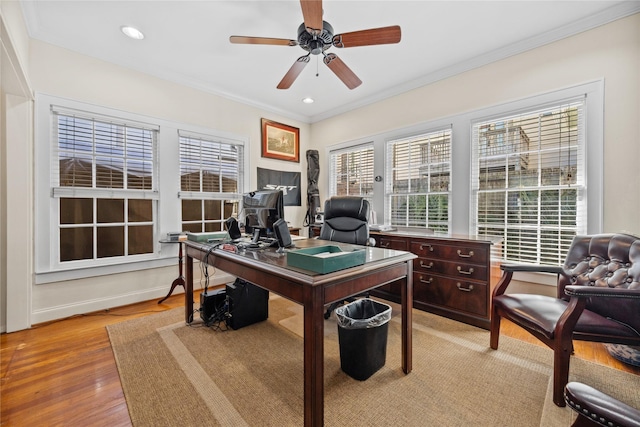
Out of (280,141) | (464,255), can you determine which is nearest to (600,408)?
(464,255)

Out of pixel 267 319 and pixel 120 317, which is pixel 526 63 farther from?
pixel 120 317

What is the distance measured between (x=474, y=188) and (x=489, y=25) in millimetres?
1623

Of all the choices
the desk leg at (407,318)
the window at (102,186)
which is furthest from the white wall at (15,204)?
the desk leg at (407,318)

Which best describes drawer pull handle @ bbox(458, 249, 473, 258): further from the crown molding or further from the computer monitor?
the crown molding

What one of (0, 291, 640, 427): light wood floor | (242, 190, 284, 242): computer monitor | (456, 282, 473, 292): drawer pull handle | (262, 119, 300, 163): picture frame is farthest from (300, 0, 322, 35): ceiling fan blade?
(0, 291, 640, 427): light wood floor

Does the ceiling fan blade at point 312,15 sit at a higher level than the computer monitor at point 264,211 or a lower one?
higher

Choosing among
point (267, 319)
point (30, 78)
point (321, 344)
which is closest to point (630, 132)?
point (321, 344)

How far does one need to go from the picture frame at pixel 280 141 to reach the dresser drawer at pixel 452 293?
2.98 metres

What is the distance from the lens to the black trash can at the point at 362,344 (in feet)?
5.78

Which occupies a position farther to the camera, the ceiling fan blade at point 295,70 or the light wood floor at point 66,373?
the ceiling fan blade at point 295,70

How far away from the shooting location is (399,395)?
163 centimetres

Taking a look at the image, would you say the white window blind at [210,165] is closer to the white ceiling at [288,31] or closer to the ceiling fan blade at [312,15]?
the white ceiling at [288,31]

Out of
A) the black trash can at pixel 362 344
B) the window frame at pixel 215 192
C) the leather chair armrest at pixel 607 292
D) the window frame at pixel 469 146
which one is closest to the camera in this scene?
the leather chair armrest at pixel 607 292

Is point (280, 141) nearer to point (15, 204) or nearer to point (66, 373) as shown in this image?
point (15, 204)
